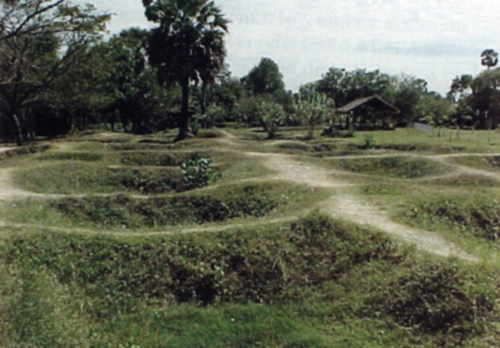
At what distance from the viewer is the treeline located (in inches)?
946

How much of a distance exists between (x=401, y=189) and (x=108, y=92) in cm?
2708

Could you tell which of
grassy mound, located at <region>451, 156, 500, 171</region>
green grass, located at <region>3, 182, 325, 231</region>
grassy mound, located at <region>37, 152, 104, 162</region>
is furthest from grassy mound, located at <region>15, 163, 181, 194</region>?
grassy mound, located at <region>451, 156, 500, 171</region>

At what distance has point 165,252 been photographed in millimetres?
8570

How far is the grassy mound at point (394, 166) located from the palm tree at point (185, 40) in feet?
43.9

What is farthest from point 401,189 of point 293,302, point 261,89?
point 261,89

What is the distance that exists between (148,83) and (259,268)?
108ft

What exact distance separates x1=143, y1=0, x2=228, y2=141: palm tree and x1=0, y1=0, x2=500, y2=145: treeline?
0.17ft

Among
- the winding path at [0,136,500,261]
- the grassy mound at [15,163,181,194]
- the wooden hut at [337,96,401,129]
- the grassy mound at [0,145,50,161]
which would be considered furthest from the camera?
the wooden hut at [337,96,401,129]

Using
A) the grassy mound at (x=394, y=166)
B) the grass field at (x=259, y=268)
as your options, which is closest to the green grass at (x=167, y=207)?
the grass field at (x=259, y=268)

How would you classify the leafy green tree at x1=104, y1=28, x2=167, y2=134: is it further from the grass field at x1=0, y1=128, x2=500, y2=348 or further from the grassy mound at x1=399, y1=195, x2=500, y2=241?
the grassy mound at x1=399, y1=195, x2=500, y2=241

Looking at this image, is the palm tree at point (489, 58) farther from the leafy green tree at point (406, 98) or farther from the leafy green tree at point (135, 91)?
the leafy green tree at point (135, 91)

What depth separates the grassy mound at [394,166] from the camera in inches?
648

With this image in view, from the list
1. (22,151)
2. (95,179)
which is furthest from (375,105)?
(95,179)

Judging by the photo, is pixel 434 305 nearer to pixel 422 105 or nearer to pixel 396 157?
pixel 396 157
